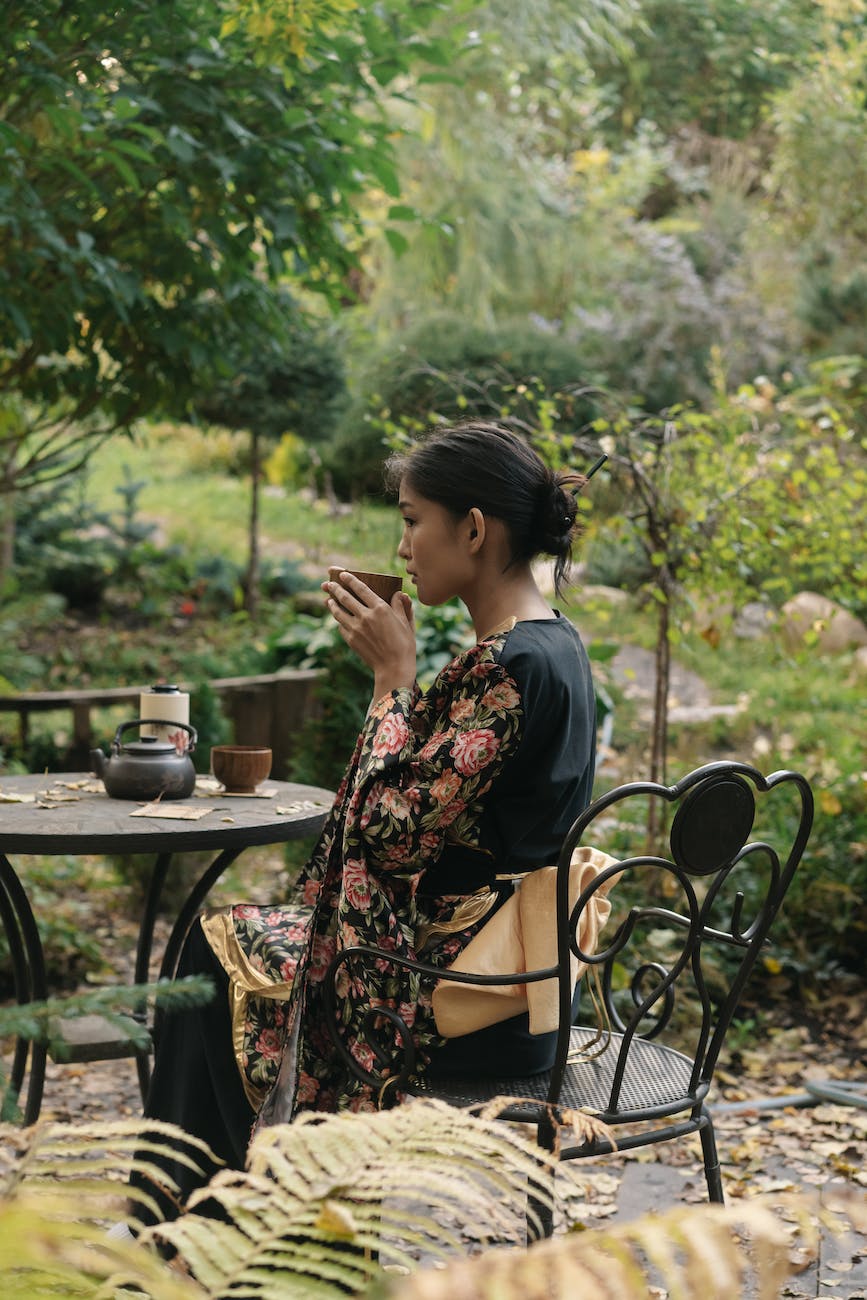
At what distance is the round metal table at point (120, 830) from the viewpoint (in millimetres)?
2482

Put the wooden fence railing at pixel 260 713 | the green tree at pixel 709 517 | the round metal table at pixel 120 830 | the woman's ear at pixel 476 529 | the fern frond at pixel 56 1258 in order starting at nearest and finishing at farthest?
the fern frond at pixel 56 1258, the woman's ear at pixel 476 529, the round metal table at pixel 120 830, the green tree at pixel 709 517, the wooden fence railing at pixel 260 713

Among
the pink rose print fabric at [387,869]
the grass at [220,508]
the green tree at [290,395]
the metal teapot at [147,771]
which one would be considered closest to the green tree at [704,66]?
the grass at [220,508]

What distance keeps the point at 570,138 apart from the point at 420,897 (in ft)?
56.8

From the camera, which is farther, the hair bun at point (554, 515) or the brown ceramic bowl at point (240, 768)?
the brown ceramic bowl at point (240, 768)

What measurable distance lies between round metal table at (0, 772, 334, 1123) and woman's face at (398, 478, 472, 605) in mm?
673

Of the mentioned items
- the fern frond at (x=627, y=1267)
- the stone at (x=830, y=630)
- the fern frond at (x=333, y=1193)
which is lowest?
the stone at (x=830, y=630)

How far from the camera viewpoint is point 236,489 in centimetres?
1327

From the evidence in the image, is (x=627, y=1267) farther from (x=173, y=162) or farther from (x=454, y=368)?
(x=454, y=368)

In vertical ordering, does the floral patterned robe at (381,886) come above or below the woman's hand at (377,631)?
below

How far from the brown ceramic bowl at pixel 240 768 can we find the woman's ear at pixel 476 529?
960mm

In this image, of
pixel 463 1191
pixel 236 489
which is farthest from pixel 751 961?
pixel 236 489

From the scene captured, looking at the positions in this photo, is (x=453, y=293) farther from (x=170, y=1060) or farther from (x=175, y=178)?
(x=170, y=1060)

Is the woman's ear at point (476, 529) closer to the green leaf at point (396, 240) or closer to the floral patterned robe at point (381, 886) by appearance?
the floral patterned robe at point (381, 886)

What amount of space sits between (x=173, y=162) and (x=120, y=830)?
6.56 feet
